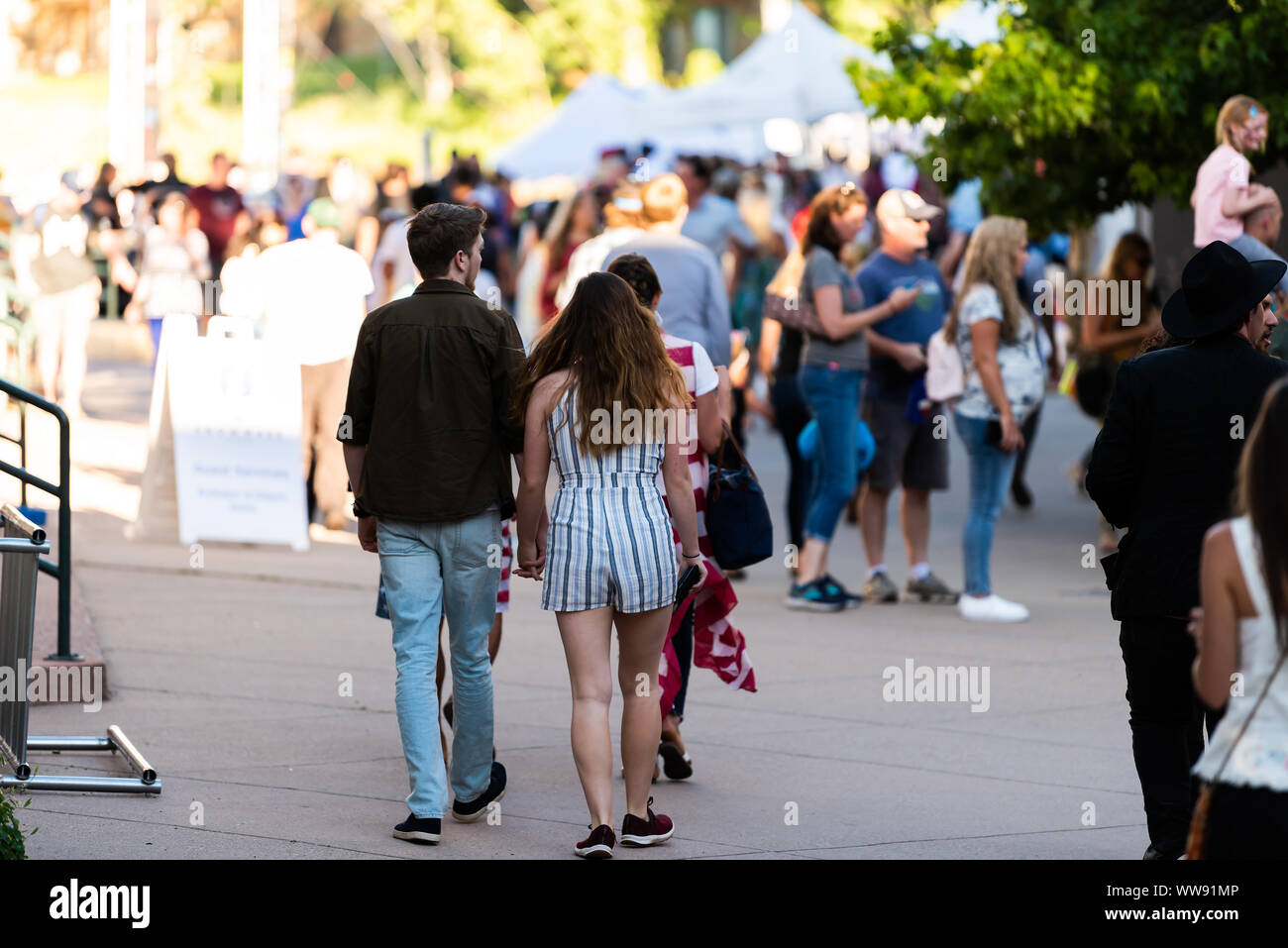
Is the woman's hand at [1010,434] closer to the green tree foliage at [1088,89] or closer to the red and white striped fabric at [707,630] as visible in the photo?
the green tree foliage at [1088,89]

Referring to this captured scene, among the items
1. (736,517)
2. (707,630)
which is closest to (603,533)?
(736,517)

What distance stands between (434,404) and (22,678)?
1.60 meters

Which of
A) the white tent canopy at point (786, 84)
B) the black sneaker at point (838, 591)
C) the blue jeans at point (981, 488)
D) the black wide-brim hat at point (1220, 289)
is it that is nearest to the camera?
the black wide-brim hat at point (1220, 289)

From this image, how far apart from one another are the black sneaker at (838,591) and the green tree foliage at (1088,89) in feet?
8.92

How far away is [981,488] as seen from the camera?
10008 millimetres

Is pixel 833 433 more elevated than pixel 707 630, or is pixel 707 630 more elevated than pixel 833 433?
pixel 833 433

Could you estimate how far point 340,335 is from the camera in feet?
38.5

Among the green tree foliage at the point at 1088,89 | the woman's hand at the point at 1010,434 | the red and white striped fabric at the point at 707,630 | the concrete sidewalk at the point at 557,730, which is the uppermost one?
the green tree foliage at the point at 1088,89

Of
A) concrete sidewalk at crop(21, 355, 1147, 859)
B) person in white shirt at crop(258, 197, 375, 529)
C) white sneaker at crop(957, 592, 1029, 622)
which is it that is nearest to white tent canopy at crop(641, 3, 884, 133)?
person in white shirt at crop(258, 197, 375, 529)

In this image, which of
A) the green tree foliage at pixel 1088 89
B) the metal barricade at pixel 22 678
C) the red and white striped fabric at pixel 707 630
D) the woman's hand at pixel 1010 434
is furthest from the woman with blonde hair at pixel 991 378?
the metal barricade at pixel 22 678

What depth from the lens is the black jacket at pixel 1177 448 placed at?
5.33 metres

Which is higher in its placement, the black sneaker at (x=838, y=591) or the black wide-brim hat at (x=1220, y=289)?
the black wide-brim hat at (x=1220, y=289)

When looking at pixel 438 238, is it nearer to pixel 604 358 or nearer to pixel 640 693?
pixel 604 358

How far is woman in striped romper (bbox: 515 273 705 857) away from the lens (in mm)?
5793
